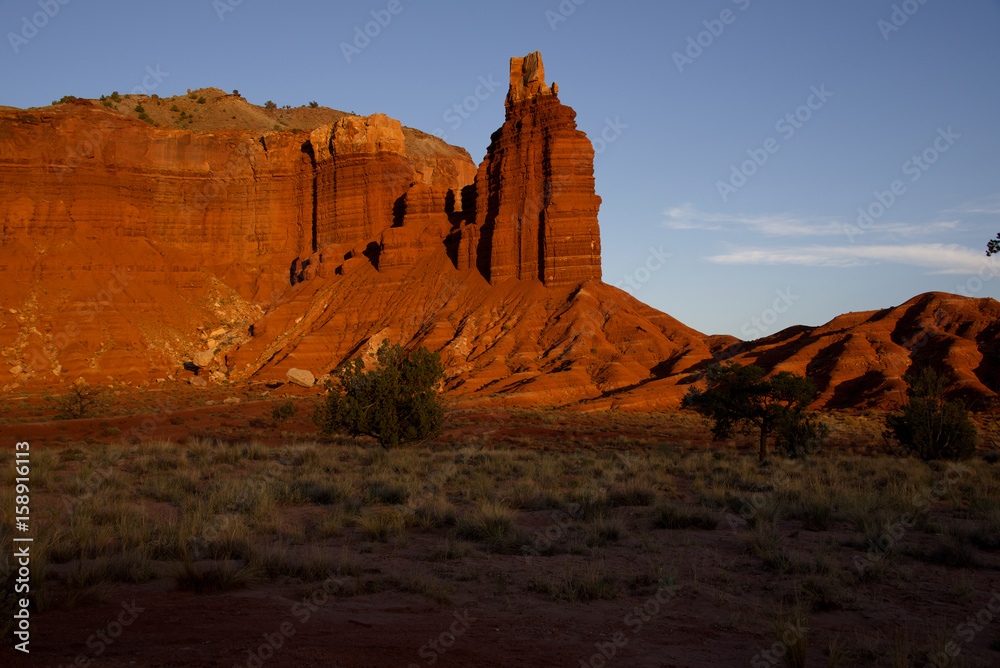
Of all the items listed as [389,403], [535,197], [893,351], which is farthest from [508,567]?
[535,197]

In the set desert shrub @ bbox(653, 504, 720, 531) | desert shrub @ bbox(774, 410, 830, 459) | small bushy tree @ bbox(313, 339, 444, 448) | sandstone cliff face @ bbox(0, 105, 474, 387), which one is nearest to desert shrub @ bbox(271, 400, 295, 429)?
small bushy tree @ bbox(313, 339, 444, 448)

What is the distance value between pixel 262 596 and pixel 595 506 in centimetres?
595

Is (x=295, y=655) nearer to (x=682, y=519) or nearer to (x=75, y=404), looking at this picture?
(x=682, y=519)

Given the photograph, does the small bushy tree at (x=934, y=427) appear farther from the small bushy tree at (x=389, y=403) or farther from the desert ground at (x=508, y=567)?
the small bushy tree at (x=389, y=403)

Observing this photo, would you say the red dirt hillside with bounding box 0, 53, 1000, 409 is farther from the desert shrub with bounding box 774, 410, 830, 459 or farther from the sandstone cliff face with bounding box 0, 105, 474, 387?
the desert shrub with bounding box 774, 410, 830, 459

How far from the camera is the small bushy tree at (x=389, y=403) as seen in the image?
22.2 m

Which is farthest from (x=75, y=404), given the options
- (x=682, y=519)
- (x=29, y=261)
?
(x=682, y=519)

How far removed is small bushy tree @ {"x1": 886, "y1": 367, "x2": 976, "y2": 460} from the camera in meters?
18.9

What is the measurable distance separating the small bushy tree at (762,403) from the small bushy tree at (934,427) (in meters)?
3.03

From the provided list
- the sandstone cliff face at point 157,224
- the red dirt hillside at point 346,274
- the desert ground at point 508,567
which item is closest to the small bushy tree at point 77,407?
the red dirt hillside at point 346,274

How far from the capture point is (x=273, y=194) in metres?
83.6

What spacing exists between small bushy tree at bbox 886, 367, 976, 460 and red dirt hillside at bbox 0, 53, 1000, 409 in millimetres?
26543

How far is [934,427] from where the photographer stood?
19.6 metres

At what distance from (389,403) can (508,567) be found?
15076 mm
